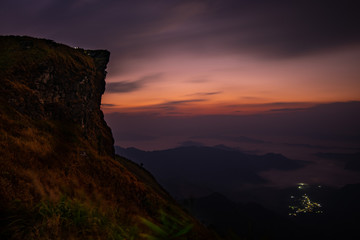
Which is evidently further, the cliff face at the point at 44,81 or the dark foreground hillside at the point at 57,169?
the cliff face at the point at 44,81

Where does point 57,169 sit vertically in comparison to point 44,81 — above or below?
below

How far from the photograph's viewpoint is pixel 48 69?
2197 centimetres

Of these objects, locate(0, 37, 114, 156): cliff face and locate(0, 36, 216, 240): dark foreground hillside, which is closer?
locate(0, 36, 216, 240): dark foreground hillside

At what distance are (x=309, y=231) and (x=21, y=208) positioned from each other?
722 ft

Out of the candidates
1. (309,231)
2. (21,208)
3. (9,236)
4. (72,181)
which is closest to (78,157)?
(72,181)

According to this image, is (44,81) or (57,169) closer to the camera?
(57,169)

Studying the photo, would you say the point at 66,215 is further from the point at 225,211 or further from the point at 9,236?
the point at 225,211

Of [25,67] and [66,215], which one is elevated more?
[25,67]

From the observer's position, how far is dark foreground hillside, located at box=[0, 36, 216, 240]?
16.0ft

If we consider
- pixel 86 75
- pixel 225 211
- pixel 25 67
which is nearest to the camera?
pixel 25 67

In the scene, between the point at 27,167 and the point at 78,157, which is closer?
the point at 27,167

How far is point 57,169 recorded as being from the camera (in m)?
11.9

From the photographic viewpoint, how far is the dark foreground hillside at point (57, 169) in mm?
4863

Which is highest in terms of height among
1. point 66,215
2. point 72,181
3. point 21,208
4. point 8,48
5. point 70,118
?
point 8,48
